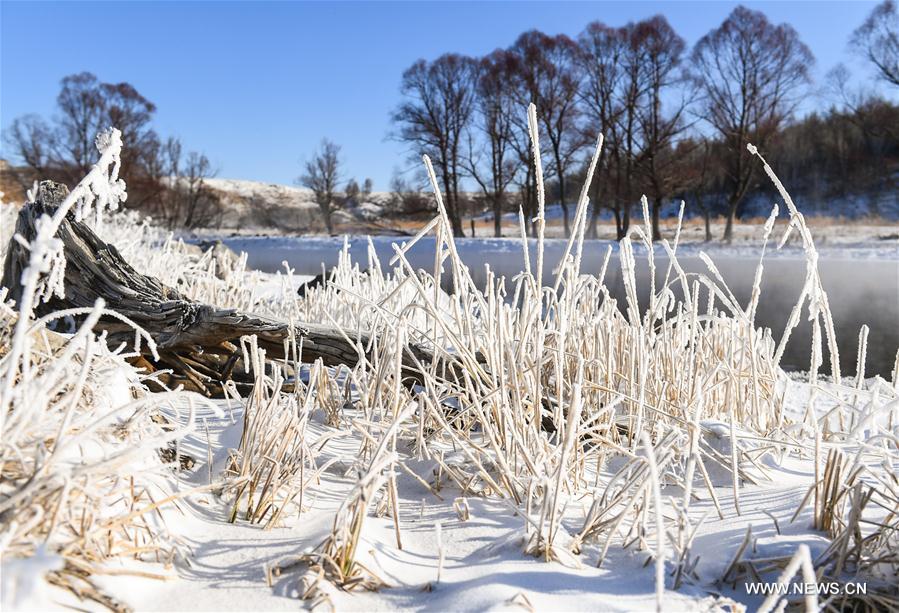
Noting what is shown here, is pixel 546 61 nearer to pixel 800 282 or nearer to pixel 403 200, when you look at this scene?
pixel 403 200

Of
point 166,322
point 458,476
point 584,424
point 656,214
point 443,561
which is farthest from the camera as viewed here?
point 656,214

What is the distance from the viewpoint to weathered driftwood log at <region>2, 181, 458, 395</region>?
2287 millimetres

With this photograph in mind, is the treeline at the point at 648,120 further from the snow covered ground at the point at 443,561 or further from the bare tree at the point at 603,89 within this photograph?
the snow covered ground at the point at 443,561

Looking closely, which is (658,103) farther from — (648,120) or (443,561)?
(443,561)

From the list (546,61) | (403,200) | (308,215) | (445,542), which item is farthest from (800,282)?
(308,215)

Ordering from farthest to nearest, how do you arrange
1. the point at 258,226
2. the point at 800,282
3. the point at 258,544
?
the point at 258,226
the point at 800,282
the point at 258,544

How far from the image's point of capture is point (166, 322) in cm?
235

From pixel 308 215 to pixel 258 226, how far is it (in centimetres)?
302

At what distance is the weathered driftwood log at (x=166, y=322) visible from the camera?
7.50 feet

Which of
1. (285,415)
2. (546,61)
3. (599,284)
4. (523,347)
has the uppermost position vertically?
(546,61)

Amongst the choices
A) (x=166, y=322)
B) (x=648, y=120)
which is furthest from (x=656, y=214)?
(x=166, y=322)

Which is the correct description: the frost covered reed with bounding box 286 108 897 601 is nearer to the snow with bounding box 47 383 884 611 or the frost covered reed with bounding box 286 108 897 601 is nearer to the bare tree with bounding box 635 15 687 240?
the snow with bounding box 47 383 884 611

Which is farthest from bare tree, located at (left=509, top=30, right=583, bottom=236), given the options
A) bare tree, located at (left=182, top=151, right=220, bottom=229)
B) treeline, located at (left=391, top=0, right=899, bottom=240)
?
bare tree, located at (left=182, top=151, right=220, bottom=229)

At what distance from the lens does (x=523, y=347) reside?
148 cm
